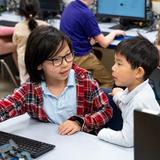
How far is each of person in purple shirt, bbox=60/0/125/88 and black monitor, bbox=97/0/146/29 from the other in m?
0.41

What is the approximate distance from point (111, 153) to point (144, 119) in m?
0.65

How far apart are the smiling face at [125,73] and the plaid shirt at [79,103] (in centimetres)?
18

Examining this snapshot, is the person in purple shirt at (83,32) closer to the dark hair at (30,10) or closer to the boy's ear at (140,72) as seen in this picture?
the dark hair at (30,10)

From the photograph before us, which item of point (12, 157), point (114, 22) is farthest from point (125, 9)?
point (12, 157)

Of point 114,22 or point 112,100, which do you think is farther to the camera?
point 114,22

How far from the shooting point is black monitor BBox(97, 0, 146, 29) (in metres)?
3.63

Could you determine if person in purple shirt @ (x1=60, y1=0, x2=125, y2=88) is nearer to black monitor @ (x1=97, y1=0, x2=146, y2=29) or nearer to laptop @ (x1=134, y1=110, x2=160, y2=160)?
black monitor @ (x1=97, y1=0, x2=146, y2=29)

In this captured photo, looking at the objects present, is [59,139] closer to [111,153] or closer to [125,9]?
[111,153]

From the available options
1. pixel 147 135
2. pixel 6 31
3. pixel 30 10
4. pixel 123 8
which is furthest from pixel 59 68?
pixel 123 8

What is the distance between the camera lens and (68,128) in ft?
5.46

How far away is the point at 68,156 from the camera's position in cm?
146

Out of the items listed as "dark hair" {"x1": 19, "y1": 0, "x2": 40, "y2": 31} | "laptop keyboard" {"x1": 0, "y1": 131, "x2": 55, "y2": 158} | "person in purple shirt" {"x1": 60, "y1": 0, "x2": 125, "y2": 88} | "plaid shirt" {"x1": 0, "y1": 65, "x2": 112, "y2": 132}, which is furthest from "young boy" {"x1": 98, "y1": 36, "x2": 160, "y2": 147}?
"dark hair" {"x1": 19, "y1": 0, "x2": 40, "y2": 31}

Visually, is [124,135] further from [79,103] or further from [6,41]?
[6,41]

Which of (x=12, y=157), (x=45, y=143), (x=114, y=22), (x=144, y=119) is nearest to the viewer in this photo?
(x=144, y=119)
